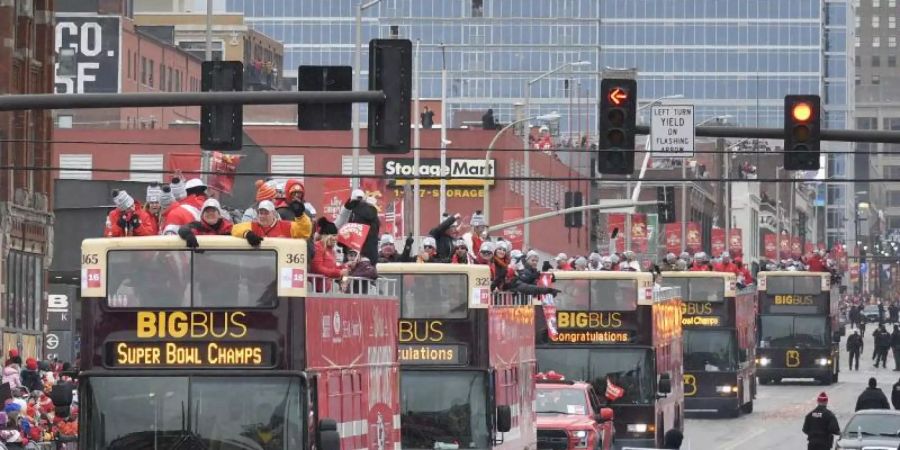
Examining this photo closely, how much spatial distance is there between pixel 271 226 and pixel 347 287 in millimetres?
1400

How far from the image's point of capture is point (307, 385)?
17.3 metres

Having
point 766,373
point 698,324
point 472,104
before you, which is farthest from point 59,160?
point 472,104

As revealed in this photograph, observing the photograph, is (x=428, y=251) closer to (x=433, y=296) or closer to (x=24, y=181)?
(x=433, y=296)

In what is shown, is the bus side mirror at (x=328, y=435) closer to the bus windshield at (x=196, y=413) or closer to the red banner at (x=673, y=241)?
the bus windshield at (x=196, y=413)

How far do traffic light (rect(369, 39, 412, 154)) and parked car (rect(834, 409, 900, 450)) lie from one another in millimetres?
14272

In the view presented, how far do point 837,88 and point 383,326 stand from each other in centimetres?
17990

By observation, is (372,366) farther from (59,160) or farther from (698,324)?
(59,160)

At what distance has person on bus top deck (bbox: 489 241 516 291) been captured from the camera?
2884cm

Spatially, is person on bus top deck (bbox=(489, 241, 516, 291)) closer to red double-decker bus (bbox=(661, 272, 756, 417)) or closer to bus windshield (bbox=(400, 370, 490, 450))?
bus windshield (bbox=(400, 370, 490, 450))

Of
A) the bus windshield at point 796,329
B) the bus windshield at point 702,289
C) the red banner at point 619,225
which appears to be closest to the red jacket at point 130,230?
the bus windshield at point 702,289

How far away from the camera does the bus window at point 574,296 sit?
3419cm

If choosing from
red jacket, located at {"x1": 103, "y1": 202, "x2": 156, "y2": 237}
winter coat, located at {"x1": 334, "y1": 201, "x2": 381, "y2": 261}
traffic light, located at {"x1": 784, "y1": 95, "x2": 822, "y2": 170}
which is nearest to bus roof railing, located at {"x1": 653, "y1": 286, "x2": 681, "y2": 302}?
traffic light, located at {"x1": 784, "y1": 95, "x2": 822, "y2": 170}

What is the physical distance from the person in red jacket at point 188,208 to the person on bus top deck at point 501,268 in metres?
9.71

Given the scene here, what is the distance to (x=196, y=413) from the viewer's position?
17000mm
